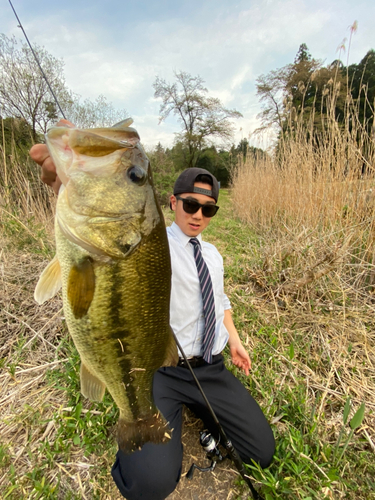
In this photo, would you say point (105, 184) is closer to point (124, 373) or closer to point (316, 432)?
point (124, 373)

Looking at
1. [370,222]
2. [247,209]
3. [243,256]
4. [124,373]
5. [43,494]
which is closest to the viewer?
[124,373]

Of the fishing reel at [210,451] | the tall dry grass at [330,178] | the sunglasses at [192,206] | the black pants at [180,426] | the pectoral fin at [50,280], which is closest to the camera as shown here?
the pectoral fin at [50,280]

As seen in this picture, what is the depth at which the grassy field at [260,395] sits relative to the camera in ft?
4.77

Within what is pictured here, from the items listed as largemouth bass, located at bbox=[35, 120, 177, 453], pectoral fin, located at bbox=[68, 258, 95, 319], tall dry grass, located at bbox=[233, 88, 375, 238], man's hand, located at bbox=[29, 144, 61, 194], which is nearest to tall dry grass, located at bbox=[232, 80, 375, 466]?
tall dry grass, located at bbox=[233, 88, 375, 238]

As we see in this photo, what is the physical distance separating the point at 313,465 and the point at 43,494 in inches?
61.7

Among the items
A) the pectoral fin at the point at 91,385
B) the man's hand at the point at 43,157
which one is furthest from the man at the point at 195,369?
the man's hand at the point at 43,157

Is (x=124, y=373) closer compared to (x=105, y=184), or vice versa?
(x=105, y=184)

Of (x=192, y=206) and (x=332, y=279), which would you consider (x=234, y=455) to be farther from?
(x=332, y=279)

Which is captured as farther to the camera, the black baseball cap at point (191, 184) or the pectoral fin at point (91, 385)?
the black baseball cap at point (191, 184)

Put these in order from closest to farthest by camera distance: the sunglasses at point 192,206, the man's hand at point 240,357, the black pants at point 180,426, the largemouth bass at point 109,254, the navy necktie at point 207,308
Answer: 1. the largemouth bass at point 109,254
2. the black pants at point 180,426
3. the navy necktie at point 207,308
4. the sunglasses at point 192,206
5. the man's hand at point 240,357

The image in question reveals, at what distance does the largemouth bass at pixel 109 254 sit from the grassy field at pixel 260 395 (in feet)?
2.55

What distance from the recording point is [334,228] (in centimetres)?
358

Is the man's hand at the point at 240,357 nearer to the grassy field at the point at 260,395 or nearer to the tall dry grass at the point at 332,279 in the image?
the grassy field at the point at 260,395

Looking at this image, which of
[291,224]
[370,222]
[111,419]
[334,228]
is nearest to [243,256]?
[291,224]
